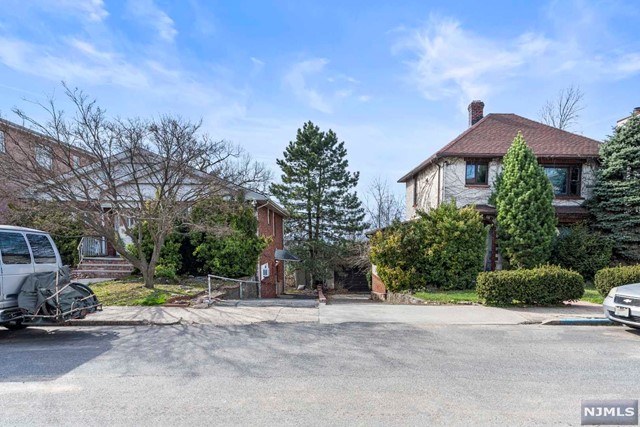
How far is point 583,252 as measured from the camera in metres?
15.0

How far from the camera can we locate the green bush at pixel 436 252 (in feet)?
44.0

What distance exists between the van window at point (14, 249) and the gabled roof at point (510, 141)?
614 inches

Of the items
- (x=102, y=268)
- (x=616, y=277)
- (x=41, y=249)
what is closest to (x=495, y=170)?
(x=616, y=277)

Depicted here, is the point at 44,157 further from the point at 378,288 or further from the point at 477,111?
the point at 477,111

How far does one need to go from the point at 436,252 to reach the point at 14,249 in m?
12.2

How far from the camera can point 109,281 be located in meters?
14.3

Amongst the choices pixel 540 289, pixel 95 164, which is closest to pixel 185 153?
pixel 95 164

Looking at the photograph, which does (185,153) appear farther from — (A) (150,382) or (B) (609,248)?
(B) (609,248)

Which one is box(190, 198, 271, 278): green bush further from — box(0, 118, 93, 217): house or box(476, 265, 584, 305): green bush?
box(476, 265, 584, 305): green bush

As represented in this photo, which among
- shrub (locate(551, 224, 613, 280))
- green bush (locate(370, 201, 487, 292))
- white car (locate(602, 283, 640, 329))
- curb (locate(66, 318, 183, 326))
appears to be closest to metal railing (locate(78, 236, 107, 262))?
curb (locate(66, 318, 183, 326))

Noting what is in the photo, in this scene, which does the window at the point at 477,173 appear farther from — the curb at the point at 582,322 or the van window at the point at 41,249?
the van window at the point at 41,249

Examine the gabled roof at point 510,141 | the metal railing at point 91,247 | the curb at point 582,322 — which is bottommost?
the curb at point 582,322

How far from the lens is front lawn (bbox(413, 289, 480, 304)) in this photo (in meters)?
11.3

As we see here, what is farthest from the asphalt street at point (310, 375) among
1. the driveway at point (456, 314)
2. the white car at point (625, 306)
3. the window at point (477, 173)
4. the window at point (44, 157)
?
the window at point (477, 173)
